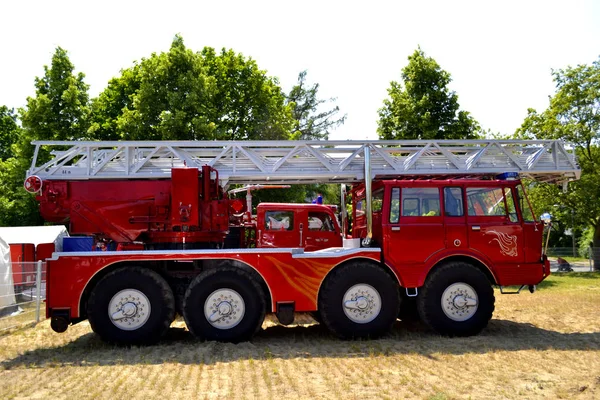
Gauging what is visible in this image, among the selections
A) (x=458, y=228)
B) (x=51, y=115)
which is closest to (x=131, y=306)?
(x=458, y=228)

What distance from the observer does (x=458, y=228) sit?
10945mm

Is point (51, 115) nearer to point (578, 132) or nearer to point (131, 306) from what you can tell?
point (131, 306)

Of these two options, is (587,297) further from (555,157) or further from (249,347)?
(249,347)

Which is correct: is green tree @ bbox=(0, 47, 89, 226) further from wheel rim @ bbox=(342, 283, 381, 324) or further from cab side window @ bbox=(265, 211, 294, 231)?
wheel rim @ bbox=(342, 283, 381, 324)

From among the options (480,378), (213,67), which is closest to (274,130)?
(213,67)

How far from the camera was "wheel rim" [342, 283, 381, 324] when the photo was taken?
10516mm

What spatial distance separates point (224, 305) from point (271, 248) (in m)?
1.39

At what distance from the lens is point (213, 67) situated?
30.0 metres

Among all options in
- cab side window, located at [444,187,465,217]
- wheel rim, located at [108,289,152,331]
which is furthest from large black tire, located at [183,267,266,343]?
cab side window, located at [444,187,465,217]

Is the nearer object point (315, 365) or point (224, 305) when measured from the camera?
point (315, 365)

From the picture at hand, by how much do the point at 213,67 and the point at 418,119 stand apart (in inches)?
452

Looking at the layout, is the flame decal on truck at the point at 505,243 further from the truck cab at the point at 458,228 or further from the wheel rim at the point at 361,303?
the wheel rim at the point at 361,303

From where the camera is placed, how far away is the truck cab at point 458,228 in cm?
1081

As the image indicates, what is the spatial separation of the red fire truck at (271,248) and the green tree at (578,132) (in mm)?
21567
